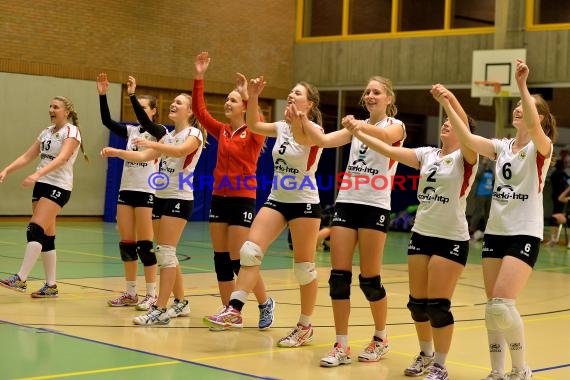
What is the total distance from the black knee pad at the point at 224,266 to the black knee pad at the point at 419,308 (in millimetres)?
2206

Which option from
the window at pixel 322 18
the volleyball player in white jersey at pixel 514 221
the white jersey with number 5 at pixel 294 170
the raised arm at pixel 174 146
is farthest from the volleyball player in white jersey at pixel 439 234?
the window at pixel 322 18

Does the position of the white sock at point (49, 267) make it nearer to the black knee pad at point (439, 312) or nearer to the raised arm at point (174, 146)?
the raised arm at point (174, 146)

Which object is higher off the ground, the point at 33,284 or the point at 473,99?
the point at 473,99

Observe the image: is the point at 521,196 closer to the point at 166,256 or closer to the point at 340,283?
the point at 340,283

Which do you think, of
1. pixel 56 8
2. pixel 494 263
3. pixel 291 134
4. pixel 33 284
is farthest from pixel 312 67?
pixel 494 263

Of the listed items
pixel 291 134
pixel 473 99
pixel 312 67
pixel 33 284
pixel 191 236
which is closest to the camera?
pixel 291 134

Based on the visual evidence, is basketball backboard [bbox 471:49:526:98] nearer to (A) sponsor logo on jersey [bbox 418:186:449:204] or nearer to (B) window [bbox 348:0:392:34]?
(B) window [bbox 348:0:392:34]

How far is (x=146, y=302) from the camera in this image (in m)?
8.73

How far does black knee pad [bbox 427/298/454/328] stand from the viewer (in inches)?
235

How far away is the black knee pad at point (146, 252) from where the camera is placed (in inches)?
345

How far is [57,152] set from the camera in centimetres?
923

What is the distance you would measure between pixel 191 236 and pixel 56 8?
19.4 ft

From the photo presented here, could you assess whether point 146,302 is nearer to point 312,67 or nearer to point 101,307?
point 101,307

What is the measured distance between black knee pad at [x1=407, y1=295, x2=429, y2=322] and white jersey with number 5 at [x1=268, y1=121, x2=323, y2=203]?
141 centimetres
